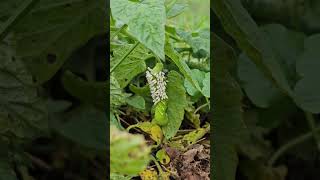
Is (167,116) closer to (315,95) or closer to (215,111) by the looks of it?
(215,111)

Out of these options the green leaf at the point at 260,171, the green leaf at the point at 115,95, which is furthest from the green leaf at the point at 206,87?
the green leaf at the point at 260,171

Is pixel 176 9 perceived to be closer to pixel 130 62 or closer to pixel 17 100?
pixel 130 62

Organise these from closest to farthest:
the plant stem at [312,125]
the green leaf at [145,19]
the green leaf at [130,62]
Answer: the green leaf at [145,19] → the green leaf at [130,62] → the plant stem at [312,125]

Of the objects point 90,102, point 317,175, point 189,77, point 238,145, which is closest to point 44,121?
point 90,102

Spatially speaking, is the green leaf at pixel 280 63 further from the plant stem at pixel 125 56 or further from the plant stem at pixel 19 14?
the plant stem at pixel 19 14

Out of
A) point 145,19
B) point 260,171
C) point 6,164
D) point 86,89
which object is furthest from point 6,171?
point 260,171
